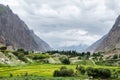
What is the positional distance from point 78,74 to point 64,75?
646 centimetres

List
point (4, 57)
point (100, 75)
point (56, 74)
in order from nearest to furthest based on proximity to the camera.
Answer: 1. point (56, 74)
2. point (100, 75)
3. point (4, 57)

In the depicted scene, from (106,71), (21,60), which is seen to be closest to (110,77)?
(106,71)

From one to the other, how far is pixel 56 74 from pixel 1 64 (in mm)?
51448

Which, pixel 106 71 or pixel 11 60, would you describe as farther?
pixel 11 60

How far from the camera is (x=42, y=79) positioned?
102688mm

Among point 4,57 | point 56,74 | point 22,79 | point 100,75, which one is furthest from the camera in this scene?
point 4,57

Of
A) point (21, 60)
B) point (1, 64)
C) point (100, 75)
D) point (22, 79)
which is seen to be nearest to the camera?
point (22, 79)

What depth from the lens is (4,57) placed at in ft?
595

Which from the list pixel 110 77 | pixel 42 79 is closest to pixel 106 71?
pixel 110 77

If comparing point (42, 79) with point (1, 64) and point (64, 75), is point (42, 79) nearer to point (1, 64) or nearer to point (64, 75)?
point (64, 75)

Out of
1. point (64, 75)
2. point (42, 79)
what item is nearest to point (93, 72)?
point (64, 75)

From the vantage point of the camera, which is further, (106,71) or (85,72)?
(85,72)

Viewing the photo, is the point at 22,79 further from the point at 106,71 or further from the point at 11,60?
the point at 11,60

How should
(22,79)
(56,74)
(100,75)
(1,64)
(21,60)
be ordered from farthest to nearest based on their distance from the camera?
(21,60) < (1,64) < (100,75) < (56,74) < (22,79)
